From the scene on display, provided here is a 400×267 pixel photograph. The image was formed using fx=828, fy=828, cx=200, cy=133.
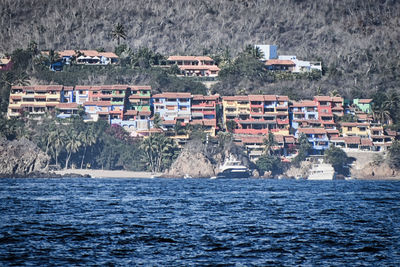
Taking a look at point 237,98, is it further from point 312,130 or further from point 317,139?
point 317,139

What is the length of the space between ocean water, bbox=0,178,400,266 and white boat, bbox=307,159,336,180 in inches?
2906

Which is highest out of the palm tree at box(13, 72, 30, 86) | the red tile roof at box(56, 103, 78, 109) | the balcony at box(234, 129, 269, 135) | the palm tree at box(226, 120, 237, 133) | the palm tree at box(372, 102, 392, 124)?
the palm tree at box(13, 72, 30, 86)

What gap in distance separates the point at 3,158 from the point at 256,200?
259 ft

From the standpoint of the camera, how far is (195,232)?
49.7 meters

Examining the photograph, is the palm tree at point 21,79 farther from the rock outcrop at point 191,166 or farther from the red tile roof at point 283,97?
the red tile roof at point 283,97

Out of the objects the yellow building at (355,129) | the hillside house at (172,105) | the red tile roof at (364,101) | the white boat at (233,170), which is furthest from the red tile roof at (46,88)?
the red tile roof at (364,101)

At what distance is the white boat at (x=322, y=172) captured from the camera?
503 ft

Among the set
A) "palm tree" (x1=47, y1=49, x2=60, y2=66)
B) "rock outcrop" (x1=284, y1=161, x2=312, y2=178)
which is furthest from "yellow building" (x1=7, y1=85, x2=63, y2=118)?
"rock outcrop" (x1=284, y1=161, x2=312, y2=178)

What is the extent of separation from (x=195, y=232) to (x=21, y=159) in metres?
105

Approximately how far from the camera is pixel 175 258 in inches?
1569

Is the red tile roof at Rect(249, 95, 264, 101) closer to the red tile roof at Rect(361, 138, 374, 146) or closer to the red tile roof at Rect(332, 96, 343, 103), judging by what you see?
the red tile roof at Rect(332, 96, 343, 103)

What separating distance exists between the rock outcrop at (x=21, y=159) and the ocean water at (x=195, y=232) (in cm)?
7035

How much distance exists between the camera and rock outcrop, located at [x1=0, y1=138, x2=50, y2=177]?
14812 centimetres

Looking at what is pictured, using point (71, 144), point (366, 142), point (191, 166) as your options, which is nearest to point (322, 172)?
point (366, 142)
